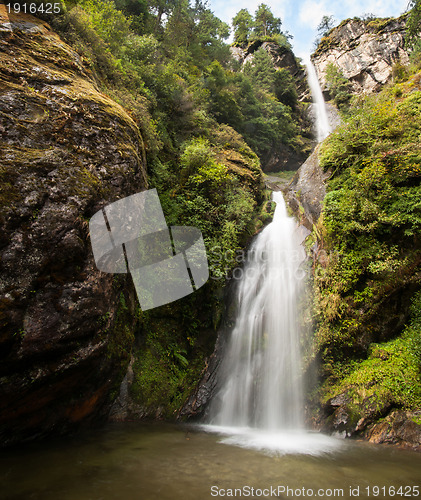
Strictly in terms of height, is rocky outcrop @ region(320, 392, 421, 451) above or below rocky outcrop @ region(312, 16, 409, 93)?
below

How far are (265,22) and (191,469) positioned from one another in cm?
4891

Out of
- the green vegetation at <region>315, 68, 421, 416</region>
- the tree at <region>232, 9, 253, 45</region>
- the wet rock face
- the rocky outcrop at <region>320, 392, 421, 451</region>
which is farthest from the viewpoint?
the tree at <region>232, 9, 253, 45</region>

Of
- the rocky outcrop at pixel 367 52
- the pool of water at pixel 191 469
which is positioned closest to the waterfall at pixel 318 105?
the rocky outcrop at pixel 367 52

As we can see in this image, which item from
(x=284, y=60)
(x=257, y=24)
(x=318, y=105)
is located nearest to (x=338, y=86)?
(x=318, y=105)

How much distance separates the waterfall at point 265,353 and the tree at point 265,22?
132 ft

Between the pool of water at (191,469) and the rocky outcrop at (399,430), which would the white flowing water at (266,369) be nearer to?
the pool of water at (191,469)

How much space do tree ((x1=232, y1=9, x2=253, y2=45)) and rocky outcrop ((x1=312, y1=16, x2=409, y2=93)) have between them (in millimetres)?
12379

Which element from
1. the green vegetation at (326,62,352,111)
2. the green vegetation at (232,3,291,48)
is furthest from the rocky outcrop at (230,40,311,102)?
the green vegetation at (232,3,291,48)

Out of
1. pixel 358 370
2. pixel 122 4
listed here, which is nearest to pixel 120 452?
pixel 358 370

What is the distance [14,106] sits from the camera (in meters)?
4.36

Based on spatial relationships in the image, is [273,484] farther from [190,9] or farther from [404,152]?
[190,9]

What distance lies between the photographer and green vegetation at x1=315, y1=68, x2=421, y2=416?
6.50 m

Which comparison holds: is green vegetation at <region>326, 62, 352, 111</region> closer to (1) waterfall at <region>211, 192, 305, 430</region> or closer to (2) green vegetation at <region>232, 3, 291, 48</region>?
(2) green vegetation at <region>232, 3, 291, 48</region>

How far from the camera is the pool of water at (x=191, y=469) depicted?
3.12m
